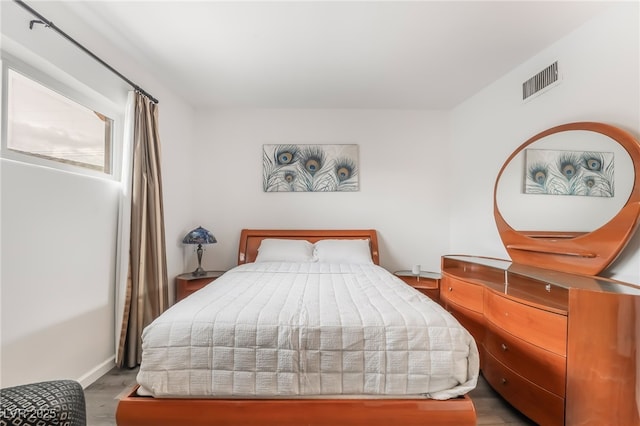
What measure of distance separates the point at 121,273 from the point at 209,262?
129 cm

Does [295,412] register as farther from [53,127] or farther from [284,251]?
[53,127]

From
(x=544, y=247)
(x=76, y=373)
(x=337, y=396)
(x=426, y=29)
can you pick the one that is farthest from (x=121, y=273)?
(x=544, y=247)

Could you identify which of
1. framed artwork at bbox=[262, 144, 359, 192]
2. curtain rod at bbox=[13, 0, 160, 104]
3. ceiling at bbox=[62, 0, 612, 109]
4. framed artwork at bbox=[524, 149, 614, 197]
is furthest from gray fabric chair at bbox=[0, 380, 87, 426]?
framed artwork at bbox=[524, 149, 614, 197]

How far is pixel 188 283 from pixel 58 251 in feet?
4.37

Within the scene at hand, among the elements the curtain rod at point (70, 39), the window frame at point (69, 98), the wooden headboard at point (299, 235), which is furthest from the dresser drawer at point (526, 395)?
the curtain rod at point (70, 39)

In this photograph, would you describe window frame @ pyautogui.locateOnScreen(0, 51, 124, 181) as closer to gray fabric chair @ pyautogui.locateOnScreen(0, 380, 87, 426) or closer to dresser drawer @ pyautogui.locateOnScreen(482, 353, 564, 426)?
gray fabric chair @ pyautogui.locateOnScreen(0, 380, 87, 426)

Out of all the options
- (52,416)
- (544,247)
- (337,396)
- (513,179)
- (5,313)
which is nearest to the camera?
(52,416)

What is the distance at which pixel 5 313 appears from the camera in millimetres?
1445

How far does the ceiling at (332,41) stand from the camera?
5.76 feet

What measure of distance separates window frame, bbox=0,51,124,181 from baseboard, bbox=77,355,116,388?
1383 mm

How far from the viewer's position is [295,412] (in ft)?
4.20

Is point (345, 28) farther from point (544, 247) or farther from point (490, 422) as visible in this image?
point (490, 422)

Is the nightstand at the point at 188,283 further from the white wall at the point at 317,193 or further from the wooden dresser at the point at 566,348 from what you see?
the wooden dresser at the point at 566,348

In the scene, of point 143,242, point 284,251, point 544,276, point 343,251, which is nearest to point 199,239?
point 143,242
